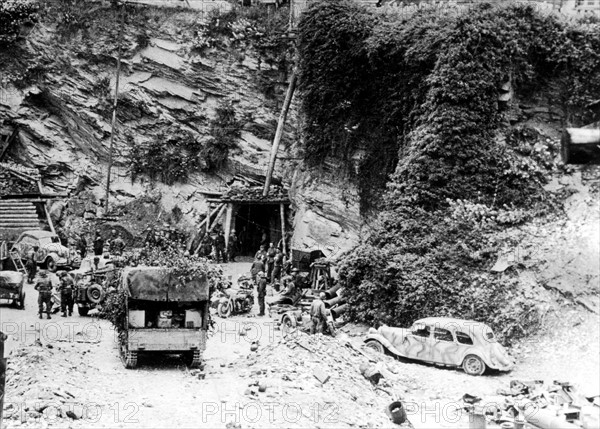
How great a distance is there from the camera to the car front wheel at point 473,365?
15891 mm

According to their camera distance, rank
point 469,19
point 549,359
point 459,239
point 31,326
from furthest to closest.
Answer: point 469,19 < point 459,239 < point 31,326 < point 549,359

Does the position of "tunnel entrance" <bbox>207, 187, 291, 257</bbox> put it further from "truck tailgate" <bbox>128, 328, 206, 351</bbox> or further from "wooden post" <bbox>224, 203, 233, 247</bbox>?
"truck tailgate" <bbox>128, 328, 206, 351</bbox>

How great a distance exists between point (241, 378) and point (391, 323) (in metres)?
6.22

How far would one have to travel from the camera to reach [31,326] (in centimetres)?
1864

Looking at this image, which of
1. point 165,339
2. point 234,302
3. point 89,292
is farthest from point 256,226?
point 165,339

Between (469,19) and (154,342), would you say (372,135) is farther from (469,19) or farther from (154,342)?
(154,342)

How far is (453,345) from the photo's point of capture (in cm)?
1620

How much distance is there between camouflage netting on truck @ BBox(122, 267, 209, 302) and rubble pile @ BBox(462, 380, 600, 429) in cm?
608

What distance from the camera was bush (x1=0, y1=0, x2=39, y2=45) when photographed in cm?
3375

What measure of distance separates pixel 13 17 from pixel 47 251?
1367 centimetres

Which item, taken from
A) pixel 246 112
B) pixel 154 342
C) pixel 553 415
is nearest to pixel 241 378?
pixel 154 342

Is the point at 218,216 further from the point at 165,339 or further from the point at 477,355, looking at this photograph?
the point at 477,355

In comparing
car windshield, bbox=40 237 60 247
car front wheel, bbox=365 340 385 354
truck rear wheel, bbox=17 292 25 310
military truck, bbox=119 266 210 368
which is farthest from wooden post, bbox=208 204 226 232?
military truck, bbox=119 266 210 368

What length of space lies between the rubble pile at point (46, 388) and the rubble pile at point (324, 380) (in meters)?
3.13
